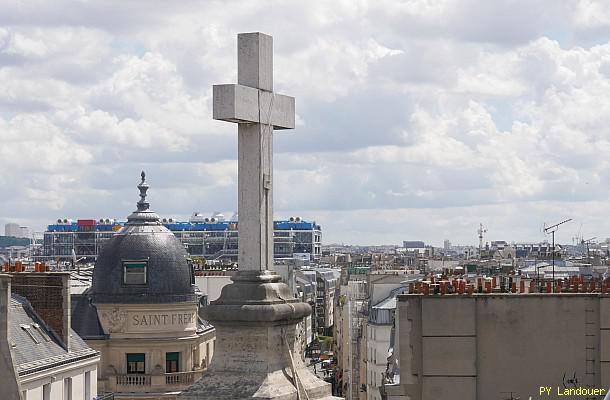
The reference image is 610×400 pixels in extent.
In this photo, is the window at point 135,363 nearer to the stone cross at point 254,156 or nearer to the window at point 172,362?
the window at point 172,362

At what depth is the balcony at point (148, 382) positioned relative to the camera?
56062 millimetres

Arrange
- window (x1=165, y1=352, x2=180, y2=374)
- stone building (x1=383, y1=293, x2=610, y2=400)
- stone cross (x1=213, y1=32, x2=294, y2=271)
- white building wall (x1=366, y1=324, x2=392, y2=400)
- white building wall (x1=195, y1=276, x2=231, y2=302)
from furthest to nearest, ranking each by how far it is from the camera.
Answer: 1. white building wall (x1=366, y1=324, x2=392, y2=400)
2. white building wall (x1=195, y1=276, x2=231, y2=302)
3. window (x1=165, y1=352, x2=180, y2=374)
4. stone building (x1=383, y1=293, x2=610, y2=400)
5. stone cross (x1=213, y1=32, x2=294, y2=271)

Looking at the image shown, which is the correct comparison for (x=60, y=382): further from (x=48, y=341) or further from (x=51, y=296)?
(x=51, y=296)

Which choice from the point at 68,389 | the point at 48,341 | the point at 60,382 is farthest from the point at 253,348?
the point at 68,389

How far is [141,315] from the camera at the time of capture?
5709cm

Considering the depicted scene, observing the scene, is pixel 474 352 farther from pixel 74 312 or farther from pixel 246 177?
pixel 74 312

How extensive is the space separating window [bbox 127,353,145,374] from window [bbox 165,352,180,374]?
0.91 m

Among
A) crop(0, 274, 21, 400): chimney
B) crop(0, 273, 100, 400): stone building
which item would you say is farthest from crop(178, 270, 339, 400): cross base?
crop(0, 273, 100, 400): stone building

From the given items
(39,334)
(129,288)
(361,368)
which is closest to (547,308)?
(39,334)

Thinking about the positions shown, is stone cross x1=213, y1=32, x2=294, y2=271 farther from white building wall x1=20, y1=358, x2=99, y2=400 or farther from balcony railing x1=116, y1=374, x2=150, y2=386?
balcony railing x1=116, y1=374, x2=150, y2=386

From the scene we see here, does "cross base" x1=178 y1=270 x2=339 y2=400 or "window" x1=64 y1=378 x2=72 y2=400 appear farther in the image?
"window" x1=64 y1=378 x2=72 y2=400

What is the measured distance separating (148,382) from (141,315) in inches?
92.2

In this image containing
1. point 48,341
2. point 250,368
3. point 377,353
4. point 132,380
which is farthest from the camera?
point 377,353

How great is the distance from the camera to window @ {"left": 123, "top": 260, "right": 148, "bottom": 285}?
56.7 metres
